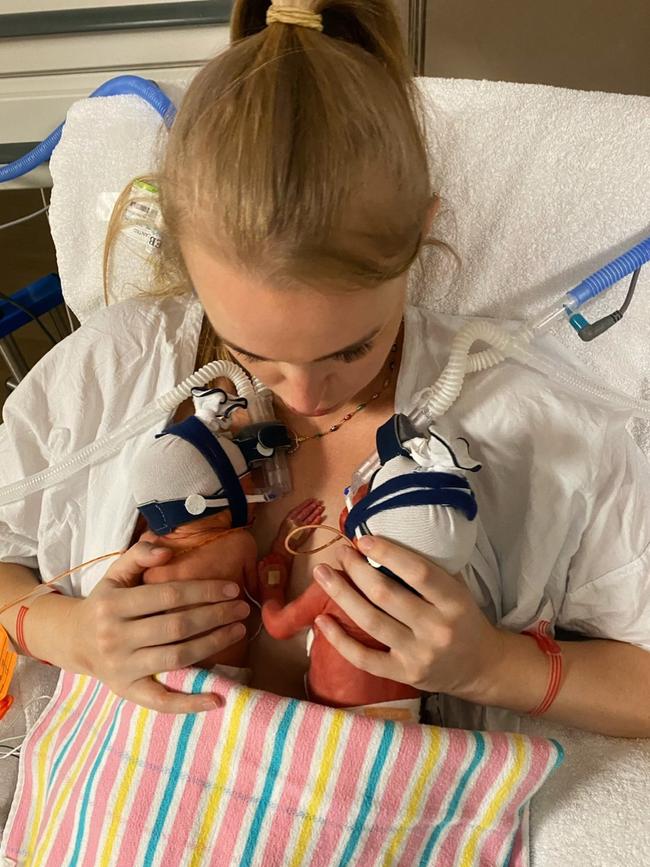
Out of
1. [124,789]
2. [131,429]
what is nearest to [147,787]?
[124,789]

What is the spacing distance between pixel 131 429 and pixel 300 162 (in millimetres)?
511

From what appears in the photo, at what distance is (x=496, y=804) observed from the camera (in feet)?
2.50

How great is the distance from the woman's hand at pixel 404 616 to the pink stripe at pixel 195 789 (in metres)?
0.16

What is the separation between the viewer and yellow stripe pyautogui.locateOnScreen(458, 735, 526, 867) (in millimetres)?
748

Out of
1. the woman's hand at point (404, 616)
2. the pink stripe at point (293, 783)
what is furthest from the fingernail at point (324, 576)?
the pink stripe at point (293, 783)

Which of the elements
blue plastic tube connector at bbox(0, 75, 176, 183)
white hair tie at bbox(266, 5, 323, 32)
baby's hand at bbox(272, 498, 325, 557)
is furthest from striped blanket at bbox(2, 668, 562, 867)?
blue plastic tube connector at bbox(0, 75, 176, 183)

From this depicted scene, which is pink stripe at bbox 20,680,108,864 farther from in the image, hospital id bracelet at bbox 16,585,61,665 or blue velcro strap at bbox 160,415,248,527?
blue velcro strap at bbox 160,415,248,527

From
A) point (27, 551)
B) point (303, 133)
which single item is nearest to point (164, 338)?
point (27, 551)

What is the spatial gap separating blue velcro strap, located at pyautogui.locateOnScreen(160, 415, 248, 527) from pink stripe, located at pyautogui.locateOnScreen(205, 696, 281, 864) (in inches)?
9.1

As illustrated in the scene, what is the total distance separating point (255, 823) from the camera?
0.76 meters

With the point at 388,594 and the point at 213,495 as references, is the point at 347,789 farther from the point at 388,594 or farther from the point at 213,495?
the point at 213,495

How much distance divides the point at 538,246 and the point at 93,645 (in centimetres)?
79

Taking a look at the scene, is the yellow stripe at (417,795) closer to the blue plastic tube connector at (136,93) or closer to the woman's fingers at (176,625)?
the woman's fingers at (176,625)

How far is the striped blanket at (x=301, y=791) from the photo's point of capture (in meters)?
0.75
